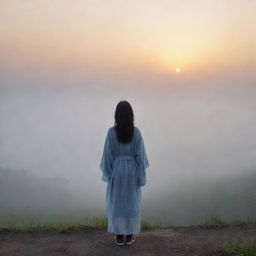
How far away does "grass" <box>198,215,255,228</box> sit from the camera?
18.9 feet

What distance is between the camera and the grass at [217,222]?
5773mm

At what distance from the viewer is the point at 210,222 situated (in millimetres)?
5844

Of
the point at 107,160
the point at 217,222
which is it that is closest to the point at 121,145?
the point at 107,160

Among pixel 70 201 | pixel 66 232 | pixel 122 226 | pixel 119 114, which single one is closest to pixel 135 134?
pixel 119 114

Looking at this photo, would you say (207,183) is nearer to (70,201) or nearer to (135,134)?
(70,201)

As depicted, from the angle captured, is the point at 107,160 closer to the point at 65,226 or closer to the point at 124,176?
the point at 124,176

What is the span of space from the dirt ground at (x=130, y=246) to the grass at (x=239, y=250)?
0.12m

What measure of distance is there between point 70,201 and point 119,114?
47.5 ft

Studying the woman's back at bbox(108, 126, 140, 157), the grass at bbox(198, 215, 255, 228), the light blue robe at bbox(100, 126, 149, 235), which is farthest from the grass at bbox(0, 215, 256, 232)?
the woman's back at bbox(108, 126, 140, 157)

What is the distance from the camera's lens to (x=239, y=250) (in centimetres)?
443

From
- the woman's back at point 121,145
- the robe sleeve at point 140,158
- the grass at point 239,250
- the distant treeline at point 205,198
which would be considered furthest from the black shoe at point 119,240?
the distant treeline at point 205,198

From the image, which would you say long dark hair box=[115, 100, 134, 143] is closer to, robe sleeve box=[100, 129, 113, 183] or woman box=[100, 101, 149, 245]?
woman box=[100, 101, 149, 245]

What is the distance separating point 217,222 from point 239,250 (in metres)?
1.44

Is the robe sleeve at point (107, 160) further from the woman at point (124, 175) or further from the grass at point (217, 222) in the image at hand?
the grass at point (217, 222)
